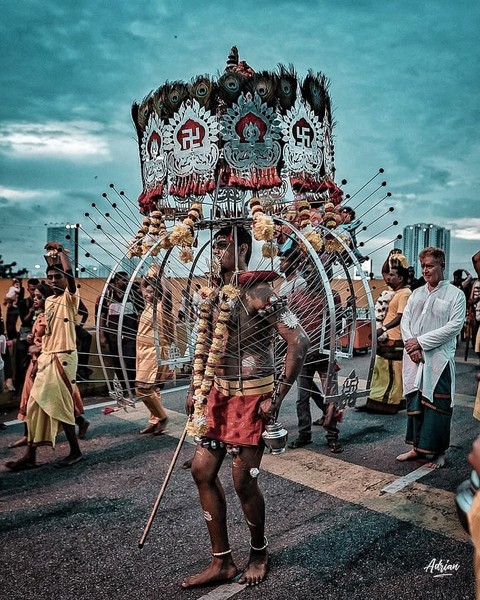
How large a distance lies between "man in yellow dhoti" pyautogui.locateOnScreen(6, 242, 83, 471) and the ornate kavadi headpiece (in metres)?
1.86

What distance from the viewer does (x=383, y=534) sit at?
11.4ft

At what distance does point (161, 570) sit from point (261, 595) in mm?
636

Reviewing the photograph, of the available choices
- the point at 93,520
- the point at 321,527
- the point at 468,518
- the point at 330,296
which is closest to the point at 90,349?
the point at 93,520

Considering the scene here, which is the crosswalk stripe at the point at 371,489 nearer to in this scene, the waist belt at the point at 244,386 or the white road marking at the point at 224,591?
the white road marking at the point at 224,591

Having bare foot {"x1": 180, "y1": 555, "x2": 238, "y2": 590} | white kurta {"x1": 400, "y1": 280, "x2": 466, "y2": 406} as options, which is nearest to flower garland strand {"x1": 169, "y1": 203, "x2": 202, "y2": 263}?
bare foot {"x1": 180, "y1": 555, "x2": 238, "y2": 590}

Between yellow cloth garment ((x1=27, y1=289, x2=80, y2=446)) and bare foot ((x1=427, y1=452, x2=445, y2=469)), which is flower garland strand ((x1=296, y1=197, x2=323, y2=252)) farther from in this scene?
bare foot ((x1=427, y1=452, x2=445, y2=469))

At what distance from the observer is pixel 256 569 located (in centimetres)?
299

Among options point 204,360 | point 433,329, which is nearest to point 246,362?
point 204,360

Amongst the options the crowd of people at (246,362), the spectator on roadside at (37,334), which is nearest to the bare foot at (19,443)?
the crowd of people at (246,362)

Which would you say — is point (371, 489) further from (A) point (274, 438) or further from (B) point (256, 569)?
(A) point (274, 438)

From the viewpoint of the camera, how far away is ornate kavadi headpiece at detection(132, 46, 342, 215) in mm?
3016

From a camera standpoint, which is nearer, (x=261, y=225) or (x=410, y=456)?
(x=261, y=225)

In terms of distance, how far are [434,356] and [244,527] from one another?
2332 millimetres

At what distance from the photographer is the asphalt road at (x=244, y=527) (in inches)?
116
